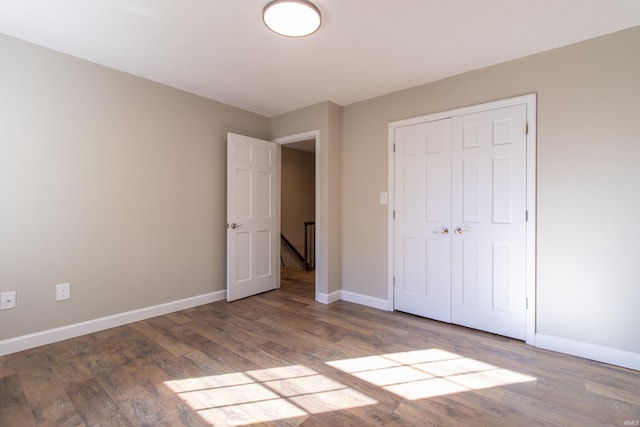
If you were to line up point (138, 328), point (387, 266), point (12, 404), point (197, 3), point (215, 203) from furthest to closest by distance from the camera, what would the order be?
point (215, 203)
point (387, 266)
point (138, 328)
point (197, 3)
point (12, 404)

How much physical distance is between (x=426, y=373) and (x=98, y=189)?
3067 mm

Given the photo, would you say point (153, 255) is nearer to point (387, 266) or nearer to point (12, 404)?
point (12, 404)

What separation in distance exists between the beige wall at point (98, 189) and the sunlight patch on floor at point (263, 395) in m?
1.41

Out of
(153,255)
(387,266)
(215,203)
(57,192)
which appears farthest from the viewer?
(215,203)

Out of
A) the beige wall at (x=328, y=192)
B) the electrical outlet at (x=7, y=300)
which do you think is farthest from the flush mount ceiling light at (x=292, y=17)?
the electrical outlet at (x=7, y=300)

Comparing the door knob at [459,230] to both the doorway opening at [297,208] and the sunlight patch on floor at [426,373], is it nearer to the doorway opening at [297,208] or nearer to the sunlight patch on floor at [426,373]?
the sunlight patch on floor at [426,373]

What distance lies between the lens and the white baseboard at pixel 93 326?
2.25 metres

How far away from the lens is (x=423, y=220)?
3012 mm

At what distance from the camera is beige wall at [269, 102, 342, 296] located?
137 inches

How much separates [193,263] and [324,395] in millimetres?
2211

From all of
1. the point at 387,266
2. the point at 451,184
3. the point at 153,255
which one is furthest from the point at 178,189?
the point at 451,184

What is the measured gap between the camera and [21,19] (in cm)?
201

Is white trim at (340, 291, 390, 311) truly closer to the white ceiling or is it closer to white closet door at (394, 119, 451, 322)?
white closet door at (394, 119, 451, 322)

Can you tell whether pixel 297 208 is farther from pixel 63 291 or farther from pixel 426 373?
pixel 426 373
